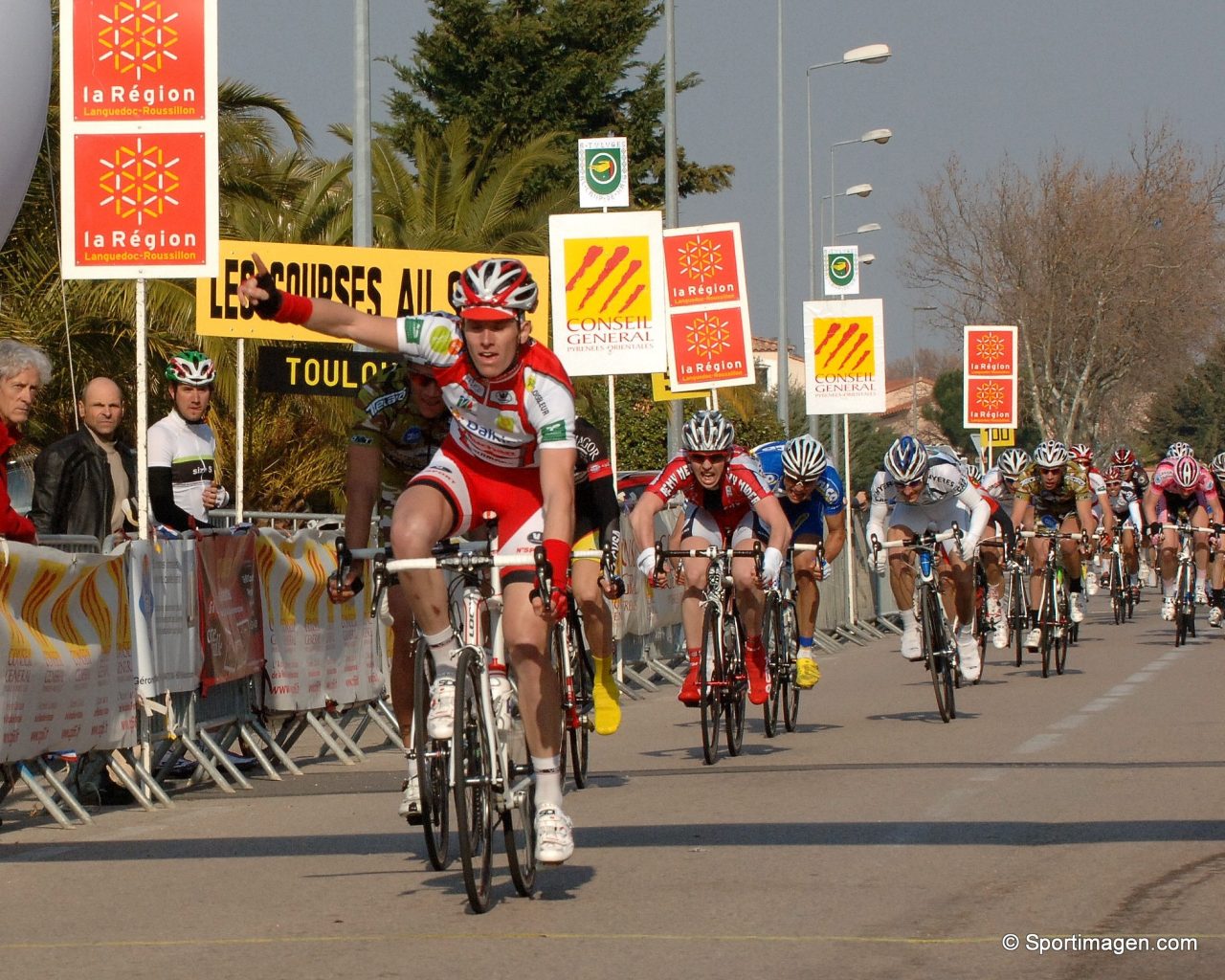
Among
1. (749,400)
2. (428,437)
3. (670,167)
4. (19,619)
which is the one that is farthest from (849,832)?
(749,400)

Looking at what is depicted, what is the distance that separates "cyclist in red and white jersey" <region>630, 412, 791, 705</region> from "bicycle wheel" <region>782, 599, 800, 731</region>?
0.69m

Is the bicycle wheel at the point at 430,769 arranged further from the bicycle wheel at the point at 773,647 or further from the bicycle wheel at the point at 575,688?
the bicycle wheel at the point at 773,647

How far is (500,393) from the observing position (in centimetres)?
755

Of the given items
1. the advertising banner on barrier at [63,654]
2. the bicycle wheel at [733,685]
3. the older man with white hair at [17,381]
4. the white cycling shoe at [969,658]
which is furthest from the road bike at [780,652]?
the older man with white hair at [17,381]

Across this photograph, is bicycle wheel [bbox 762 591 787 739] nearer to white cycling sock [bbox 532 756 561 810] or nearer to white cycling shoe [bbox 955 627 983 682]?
white cycling shoe [bbox 955 627 983 682]

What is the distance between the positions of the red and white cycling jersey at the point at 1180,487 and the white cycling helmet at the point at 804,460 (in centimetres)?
986

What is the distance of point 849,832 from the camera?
8.80m

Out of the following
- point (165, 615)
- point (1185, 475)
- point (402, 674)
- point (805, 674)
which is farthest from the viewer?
point (1185, 475)

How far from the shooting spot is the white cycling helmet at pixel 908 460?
14.7m

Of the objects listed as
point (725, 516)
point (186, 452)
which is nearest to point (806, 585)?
point (725, 516)

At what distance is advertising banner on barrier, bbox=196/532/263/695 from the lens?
1124 centimetres

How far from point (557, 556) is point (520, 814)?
1013 mm

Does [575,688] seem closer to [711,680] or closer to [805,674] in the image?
[711,680]

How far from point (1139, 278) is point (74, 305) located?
42096 mm
